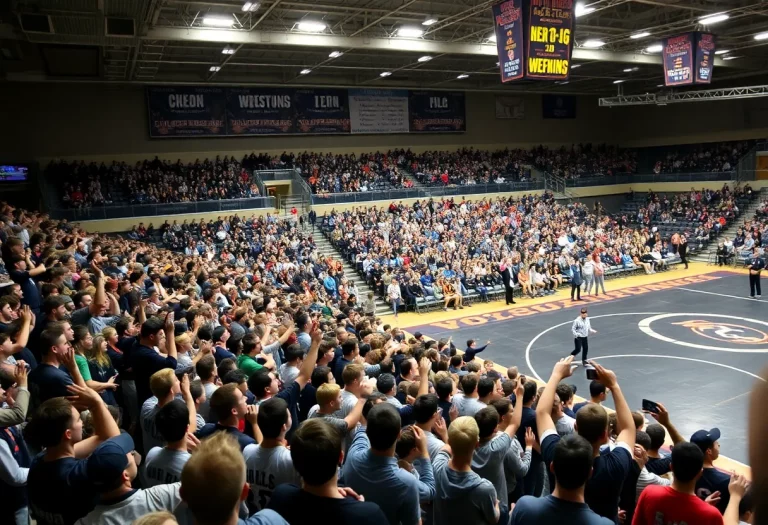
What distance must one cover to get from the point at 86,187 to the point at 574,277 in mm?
20942

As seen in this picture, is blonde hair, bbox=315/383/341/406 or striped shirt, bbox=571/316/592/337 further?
striped shirt, bbox=571/316/592/337

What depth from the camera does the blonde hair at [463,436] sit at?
365 cm

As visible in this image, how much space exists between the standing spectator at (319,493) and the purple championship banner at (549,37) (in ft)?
44.5

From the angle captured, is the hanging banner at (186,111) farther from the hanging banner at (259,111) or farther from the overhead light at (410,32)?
the overhead light at (410,32)

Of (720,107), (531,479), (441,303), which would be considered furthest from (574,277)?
(720,107)

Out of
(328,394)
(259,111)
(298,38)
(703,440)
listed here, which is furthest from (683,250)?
(328,394)

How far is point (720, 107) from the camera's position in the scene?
38750mm

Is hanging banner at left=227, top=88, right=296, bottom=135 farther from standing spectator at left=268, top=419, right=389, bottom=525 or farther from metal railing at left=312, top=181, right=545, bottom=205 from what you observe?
standing spectator at left=268, top=419, right=389, bottom=525

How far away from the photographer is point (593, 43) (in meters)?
25.8

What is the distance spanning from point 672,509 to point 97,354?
5329 millimetres

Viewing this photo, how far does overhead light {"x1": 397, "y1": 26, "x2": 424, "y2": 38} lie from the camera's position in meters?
22.3

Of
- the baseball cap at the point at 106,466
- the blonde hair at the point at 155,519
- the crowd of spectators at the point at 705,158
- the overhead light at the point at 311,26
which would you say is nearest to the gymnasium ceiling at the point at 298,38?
the overhead light at the point at 311,26

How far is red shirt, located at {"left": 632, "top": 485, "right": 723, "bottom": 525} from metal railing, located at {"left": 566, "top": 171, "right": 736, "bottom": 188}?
34.5m

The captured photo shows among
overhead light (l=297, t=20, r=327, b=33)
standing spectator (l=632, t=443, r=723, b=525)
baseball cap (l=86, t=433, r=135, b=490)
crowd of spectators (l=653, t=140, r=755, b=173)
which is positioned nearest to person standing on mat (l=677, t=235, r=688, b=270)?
crowd of spectators (l=653, t=140, r=755, b=173)
